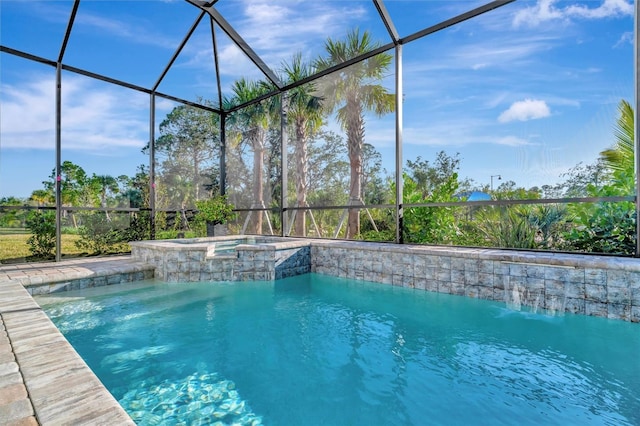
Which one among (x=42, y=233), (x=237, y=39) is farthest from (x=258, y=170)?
(x=42, y=233)

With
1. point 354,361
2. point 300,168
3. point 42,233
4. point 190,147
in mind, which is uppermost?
point 190,147

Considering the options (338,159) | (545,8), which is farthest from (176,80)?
(545,8)

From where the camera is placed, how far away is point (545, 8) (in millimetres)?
6488

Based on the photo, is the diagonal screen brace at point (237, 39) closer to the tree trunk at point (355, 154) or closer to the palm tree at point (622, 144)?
the tree trunk at point (355, 154)

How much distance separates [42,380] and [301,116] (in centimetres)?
948

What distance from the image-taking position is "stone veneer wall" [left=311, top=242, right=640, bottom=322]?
369 centimetres

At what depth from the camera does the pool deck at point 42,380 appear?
1236 mm

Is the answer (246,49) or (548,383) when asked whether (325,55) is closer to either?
(246,49)

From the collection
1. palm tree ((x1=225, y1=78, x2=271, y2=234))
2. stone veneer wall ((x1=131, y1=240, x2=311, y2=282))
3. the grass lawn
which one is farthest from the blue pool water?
palm tree ((x1=225, y1=78, x2=271, y2=234))

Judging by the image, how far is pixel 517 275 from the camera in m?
4.33

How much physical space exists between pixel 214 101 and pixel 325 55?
13.3ft

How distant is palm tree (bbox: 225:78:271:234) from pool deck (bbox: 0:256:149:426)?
8305mm

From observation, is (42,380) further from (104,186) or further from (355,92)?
(355,92)

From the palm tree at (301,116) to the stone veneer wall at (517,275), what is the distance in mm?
4640
